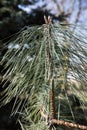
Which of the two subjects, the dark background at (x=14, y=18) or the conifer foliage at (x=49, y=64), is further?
the dark background at (x=14, y=18)

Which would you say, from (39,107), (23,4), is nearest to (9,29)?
(23,4)

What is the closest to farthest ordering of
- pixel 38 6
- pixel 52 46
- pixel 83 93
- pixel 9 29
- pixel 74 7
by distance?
pixel 52 46
pixel 83 93
pixel 9 29
pixel 38 6
pixel 74 7

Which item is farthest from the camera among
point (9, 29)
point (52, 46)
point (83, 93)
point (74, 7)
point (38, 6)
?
point (74, 7)

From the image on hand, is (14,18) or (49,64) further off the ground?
(49,64)

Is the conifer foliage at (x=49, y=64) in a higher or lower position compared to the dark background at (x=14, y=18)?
higher

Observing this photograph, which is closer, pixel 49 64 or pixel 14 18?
pixel 49 64

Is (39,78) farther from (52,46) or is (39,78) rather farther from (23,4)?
(23,4)

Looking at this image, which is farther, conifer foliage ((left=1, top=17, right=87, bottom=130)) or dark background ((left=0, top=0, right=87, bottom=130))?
dark background ((left=0, top=0, right=87, bottom=130))

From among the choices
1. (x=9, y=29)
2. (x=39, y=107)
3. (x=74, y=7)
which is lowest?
(x=74, y=7)

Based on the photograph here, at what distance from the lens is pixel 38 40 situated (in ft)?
3.53

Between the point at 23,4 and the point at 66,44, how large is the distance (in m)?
3.55

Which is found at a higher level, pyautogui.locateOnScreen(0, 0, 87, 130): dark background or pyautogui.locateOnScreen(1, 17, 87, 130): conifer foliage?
pyautogui.locateOnScreen(1, 17, 87, 130): conifer foliage

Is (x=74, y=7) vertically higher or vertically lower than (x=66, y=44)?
lower

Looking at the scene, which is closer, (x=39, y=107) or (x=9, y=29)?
(x=39, y=107)
